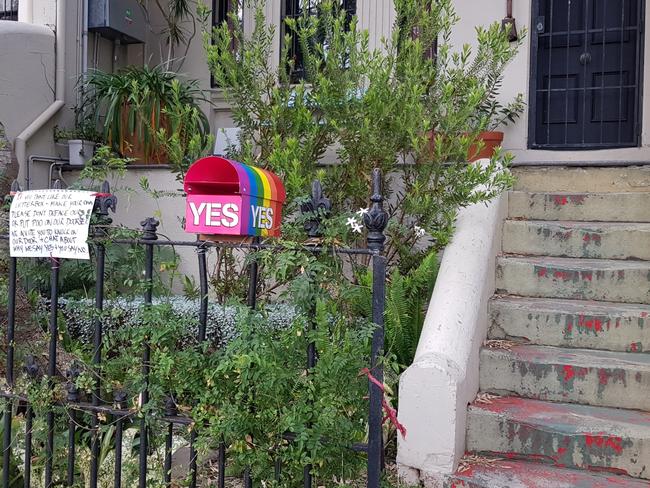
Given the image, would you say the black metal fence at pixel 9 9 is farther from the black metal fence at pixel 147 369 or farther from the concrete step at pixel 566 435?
the concrete step at pixel 566 435

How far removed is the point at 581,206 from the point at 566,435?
6.54 feet

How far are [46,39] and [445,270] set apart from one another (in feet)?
14.4

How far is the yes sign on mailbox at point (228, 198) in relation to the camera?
2109 millimetres

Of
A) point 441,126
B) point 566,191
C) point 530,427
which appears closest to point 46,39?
point 441,126

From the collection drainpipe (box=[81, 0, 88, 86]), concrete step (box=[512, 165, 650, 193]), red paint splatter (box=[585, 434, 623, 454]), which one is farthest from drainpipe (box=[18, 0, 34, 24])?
red paint splatter (box=[585, 434, 623, 454])

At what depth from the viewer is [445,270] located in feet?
11.6

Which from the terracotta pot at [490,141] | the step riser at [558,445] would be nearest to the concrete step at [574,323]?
the step riser at [558,445]

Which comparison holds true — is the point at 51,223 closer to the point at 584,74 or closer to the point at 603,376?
the point at 603,376

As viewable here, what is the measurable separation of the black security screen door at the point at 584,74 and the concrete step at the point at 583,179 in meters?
1.39

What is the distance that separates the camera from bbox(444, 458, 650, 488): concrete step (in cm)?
273

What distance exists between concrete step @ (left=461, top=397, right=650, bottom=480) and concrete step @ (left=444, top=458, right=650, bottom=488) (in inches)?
1.2

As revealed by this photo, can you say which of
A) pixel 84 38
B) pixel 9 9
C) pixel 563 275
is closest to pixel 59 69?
pixel 84 38

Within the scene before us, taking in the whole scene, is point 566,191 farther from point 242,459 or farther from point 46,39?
point 46,39

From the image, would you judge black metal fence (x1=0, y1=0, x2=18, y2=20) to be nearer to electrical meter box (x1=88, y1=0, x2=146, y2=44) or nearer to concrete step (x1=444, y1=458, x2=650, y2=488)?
electrical meter box (x1=88, y1=0, x2=146, y2=44)
